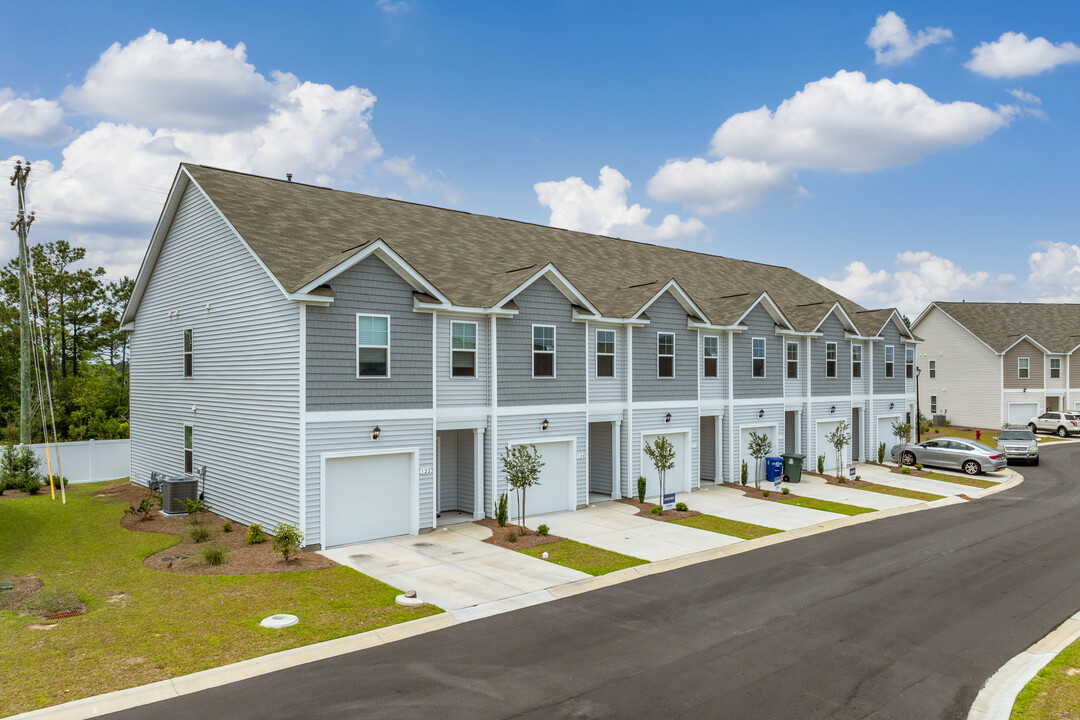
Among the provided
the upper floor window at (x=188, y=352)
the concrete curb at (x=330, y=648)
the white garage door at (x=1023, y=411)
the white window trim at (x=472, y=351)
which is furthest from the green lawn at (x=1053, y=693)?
the white garage door at (x=1023, y=411)

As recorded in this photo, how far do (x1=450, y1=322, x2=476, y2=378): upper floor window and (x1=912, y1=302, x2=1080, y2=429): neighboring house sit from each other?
4796cm

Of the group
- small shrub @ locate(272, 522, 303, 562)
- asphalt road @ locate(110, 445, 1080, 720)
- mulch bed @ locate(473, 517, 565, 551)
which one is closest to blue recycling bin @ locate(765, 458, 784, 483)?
asphalt road @ locate(110, 445, 1080, 720)

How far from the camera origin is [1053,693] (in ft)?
28.9

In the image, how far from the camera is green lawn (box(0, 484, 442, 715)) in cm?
926

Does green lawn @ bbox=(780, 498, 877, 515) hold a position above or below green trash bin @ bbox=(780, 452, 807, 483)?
below

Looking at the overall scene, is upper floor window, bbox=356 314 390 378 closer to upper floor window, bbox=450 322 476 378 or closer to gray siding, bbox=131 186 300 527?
gray siding, bbox=131 186 300 527

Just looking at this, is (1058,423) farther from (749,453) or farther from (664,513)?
(664,513)

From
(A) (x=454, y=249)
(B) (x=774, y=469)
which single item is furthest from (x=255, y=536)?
(B) (x=774, y=469)

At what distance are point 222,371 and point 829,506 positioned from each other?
1960 centimetres

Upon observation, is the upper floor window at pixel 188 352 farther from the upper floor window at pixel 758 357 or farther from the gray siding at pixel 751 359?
the upper floor window at pixel 758 357

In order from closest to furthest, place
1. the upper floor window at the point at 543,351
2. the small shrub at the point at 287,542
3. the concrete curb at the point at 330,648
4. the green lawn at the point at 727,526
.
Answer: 1. the concrete curb at the point at 330,648
2. the small shrub at the point at 287,542
3. the green lawn at the point at 727,526
4. the upper floor window at the point at 543,351

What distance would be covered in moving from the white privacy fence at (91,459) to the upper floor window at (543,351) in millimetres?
17687

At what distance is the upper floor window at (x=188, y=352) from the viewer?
21.5 m

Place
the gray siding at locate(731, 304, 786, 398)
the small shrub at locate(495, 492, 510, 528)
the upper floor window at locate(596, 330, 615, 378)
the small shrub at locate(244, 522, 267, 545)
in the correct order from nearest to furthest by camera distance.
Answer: the small shrub at locate(244, 522, 267, 545) < the small shrub at locate(495, 492, 510, 528) < the upper floor window at locate(596, 330, 615, 378) < the gray siding at locate(731, 304, 786, 398)
